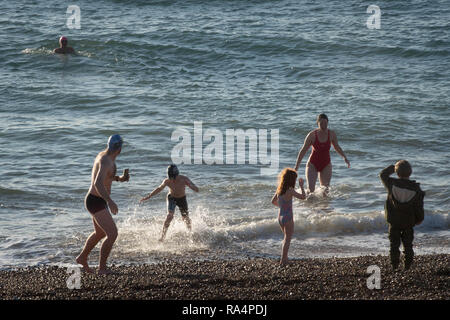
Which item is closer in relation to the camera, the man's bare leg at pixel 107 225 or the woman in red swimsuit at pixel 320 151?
the man's bare leg at pixel 107 225

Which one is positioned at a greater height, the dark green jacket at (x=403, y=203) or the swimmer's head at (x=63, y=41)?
the swimmer's head at (x=63, y=41)

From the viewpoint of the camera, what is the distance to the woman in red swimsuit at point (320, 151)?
37.3 ft

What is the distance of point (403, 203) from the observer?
22.9 feet

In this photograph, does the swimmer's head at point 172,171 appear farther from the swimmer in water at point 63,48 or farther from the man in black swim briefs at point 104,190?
the swimmer in water at point 63,48

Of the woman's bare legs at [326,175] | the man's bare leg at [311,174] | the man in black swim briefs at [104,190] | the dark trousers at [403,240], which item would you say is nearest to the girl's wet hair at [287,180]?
the dark trousers at [403,240]


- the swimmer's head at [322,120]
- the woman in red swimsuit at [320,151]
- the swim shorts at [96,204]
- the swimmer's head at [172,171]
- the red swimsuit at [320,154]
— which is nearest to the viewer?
the swim shorts at [96,204]

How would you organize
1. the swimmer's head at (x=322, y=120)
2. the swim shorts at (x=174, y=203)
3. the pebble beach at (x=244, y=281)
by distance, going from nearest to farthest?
the pebble beach at (x=244, y=281) → the swim shorts at (x=174, y=203) → the swimmer's head at (x=322, y=120)

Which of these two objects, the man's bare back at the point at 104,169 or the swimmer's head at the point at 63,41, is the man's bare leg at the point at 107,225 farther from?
the swimmer's head at the point at 63,41

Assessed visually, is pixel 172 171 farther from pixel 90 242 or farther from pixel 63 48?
pixel 63 48

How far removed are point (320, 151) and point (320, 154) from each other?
70 millimetres

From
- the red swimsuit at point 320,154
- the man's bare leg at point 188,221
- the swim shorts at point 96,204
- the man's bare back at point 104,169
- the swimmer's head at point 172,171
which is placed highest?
the man's bare back at point 104,169

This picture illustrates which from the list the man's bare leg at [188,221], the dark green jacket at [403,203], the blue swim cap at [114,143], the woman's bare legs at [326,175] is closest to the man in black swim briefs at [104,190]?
the blue swim cap at [114,143]

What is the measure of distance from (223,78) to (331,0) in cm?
1006

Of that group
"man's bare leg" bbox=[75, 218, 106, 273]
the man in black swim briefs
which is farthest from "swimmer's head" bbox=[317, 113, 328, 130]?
"man's bare leg" bbox=[75, 218, 106, 273]
